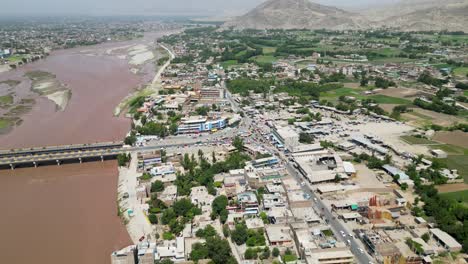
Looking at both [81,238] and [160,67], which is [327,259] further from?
[160,67]

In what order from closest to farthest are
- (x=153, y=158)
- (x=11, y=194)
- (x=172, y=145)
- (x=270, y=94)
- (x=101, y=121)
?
(x=11, y=194), (x=153, y=158), (x=172, y=145), (x=101, y=121), (x=270, y=94)

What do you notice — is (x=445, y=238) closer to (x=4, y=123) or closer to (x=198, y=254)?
(x=198, y=254)

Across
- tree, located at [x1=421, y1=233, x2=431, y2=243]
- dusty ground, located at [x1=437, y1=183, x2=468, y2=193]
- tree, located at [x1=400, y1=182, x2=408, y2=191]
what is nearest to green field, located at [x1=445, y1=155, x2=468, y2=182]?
dusty ground, located at [x1=437, y1=183, x2=468, y2=193]

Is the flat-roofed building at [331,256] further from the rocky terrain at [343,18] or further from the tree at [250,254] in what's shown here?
the rocky terrain at [343,18]

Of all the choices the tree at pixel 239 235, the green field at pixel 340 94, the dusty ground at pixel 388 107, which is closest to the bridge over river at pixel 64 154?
the tree at pixel 239 235

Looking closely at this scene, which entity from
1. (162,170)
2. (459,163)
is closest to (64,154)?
(162,170)

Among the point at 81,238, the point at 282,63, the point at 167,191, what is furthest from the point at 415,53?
the point at 81,238
